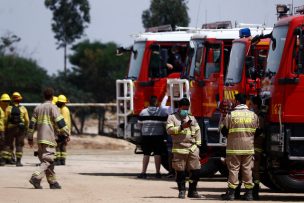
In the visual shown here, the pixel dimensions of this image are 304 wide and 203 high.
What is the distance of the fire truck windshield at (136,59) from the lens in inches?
1101

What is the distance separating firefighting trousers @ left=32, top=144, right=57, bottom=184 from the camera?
20672mm

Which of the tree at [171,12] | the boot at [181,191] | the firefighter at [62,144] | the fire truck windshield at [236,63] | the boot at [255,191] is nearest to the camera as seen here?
the boot at [255,191]

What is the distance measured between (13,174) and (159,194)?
6356 millimetres

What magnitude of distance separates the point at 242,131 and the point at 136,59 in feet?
32.4

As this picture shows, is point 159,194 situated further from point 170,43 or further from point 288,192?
point 170,43

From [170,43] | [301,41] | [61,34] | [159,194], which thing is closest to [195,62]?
[170,43]

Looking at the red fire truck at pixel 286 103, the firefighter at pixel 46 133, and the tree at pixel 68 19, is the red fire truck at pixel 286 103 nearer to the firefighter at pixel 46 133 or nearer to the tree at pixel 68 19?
the firefighter at pixel 46 133

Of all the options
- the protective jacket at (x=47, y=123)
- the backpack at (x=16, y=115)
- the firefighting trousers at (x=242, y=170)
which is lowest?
the firefighting trousers at (x=242, y=170)

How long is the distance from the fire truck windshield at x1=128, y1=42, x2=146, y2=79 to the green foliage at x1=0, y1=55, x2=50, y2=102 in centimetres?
2658

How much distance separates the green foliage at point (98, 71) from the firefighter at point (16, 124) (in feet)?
112

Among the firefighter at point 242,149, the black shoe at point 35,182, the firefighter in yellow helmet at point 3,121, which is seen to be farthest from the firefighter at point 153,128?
the firefighter at point 242,149

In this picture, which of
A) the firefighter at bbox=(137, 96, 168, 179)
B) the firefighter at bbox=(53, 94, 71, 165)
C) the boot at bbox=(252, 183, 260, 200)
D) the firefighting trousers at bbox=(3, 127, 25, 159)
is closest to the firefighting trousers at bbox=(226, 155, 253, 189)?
the boot at bbox=(252, 183, 260, 200)

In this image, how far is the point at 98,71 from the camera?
67875mm

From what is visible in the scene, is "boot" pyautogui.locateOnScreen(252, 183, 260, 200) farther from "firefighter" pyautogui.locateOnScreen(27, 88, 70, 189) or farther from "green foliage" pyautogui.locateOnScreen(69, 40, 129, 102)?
"green foliage" pyautogui.locateOnScreen(69, 40, 129, 102)
